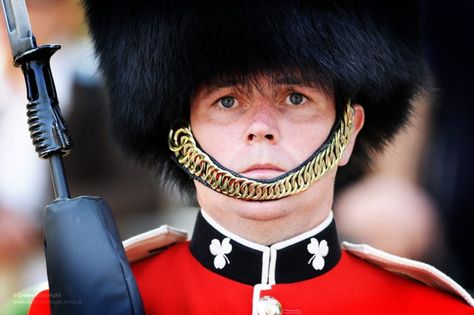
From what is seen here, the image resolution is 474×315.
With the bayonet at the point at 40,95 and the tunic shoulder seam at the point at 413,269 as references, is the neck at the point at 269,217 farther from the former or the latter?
the bayonet at the point at 40,95

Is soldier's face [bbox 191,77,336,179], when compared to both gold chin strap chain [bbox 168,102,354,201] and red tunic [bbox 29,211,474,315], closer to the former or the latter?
gold chin strap chain [bbox 168,102,354,201]

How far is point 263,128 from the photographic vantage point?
7.54 feet

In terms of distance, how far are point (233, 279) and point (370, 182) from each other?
54.4 inches

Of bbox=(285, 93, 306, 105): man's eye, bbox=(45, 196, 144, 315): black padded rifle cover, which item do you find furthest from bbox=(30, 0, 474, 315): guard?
bbox=(45, 196, 144, 315): black padded rifle cover

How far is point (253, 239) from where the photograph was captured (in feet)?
7.91

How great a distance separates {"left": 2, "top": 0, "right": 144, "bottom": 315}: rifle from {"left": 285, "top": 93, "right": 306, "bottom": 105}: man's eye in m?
0.53

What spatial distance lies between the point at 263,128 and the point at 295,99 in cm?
16

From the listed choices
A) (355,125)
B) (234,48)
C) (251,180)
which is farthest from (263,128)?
(355,125)

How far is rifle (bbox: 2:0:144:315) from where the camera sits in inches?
84.0

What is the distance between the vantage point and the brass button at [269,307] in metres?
2.34

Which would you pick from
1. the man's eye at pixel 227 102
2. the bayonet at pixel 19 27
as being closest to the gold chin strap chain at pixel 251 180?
the man's eye at pixel 227 102

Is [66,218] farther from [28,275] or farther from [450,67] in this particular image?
[450,67]

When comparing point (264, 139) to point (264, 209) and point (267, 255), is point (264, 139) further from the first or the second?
point (267, 255)

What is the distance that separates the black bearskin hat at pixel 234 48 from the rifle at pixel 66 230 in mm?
338
